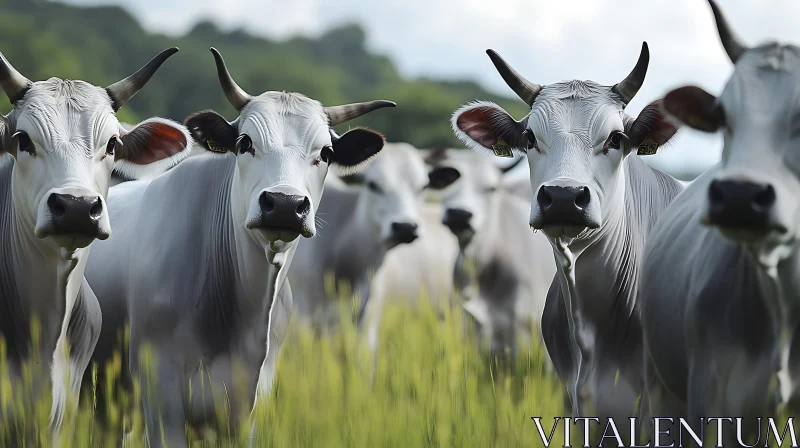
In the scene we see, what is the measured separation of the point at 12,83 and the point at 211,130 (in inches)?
42.2

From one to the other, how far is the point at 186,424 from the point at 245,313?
657 mm

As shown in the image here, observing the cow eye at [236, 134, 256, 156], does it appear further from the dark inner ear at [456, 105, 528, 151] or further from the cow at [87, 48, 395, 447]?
the dark inner ear at [456, 105, 528, 151]

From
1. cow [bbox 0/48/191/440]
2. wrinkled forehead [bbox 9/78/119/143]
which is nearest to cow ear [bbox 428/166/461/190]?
cow [bbox 0/48/191/440]

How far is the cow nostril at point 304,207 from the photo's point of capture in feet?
15.7

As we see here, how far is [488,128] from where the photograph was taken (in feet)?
18.8

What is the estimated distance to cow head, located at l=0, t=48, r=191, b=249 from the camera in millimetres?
→ 4449

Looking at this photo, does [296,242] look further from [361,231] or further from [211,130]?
[361,231]

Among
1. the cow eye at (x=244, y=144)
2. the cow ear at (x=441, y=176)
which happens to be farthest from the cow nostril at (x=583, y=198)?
the cow ear at (x=441, y=176)

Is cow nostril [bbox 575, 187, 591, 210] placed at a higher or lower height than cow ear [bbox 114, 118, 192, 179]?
lower

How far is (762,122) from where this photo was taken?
3.60 m

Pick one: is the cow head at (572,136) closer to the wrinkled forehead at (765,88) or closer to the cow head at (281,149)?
the cow head at (281,149)

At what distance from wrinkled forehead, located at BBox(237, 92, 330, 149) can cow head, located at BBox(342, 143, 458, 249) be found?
4346 mm

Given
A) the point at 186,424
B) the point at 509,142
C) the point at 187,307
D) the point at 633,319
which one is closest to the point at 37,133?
the point at 187,307

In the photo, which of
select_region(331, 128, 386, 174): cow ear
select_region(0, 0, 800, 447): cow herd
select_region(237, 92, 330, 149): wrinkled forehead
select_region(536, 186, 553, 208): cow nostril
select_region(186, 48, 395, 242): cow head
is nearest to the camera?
select_region(0, 0, 800, 447): cow herd
